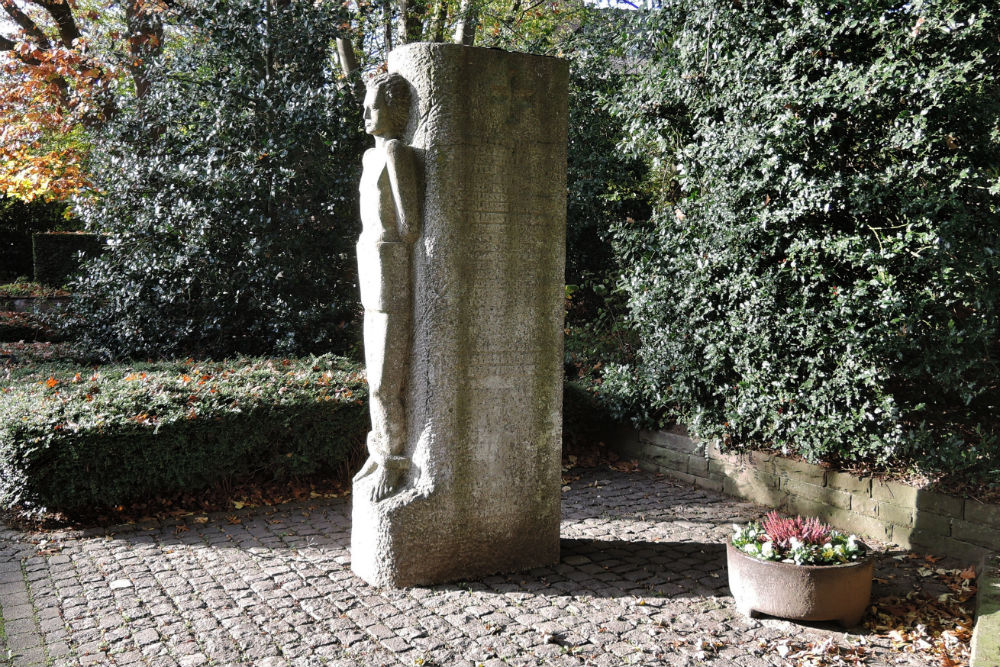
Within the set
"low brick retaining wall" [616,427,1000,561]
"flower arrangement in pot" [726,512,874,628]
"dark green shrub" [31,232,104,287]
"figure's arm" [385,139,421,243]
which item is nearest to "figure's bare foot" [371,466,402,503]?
"figure's arm" [385,139,421,243]

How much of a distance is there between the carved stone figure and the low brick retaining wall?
3364mm

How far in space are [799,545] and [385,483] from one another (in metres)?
2.30

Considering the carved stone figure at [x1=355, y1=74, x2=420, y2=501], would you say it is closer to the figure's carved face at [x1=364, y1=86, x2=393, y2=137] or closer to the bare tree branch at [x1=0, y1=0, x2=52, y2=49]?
the figure's carved face at [x1=364, y1=86, x2=393, y2=137]

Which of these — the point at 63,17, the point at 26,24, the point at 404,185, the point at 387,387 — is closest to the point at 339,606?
the point at 387,387

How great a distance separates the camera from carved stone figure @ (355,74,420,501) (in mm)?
4551

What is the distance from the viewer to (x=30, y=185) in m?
15.2

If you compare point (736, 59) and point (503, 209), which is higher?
point (736, 59)

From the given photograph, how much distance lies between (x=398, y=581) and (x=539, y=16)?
12460 millimetres

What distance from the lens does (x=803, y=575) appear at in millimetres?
4148

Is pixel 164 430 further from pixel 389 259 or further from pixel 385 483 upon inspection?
pixel 389 259

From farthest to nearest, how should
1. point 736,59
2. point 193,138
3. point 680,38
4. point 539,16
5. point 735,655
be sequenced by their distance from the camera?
point 539,16
point 193,138
point 680,38
point 736,59
point 735,655

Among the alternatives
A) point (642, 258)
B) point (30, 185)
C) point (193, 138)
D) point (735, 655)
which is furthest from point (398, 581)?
point (30, 185)

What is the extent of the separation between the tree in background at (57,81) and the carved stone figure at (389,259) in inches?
321

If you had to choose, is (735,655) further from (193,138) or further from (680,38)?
(193,138)
